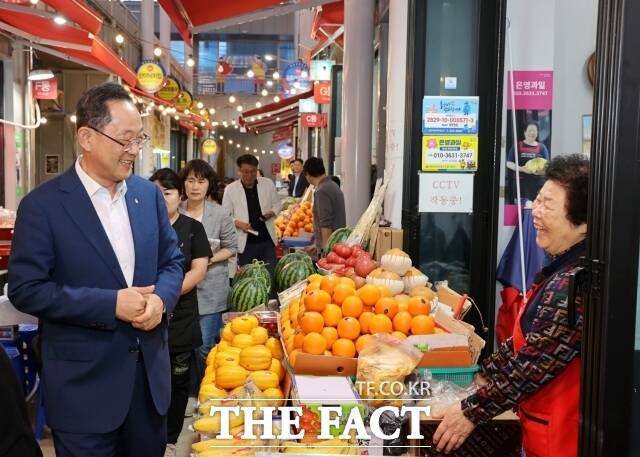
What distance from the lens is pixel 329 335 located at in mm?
3303

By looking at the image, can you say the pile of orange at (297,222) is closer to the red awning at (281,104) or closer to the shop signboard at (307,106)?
the shop signboard at (307,106)

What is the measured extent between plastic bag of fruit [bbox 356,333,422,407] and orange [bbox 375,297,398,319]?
1.41 feet

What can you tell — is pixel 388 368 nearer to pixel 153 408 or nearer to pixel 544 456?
pixel 544 456

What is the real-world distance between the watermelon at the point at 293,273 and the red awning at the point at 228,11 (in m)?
3.87

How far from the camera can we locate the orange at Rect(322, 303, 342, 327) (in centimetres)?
339

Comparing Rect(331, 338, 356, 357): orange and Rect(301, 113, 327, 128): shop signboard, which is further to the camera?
Rect(301, 113, 327, 128): shop signboard

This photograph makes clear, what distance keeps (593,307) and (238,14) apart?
7568 millimetres

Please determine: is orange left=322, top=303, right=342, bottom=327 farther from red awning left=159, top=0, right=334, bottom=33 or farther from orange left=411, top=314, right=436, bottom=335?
red awning left=159, top=0, right=334, bottom=33

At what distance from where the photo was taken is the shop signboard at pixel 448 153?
5.24 meters

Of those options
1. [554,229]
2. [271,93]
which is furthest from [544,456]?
[271,93]

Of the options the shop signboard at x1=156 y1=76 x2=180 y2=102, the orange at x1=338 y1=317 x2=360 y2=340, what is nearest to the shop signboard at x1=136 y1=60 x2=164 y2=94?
the shop signboard at x1=156 y1=76 x2=180 y2=102

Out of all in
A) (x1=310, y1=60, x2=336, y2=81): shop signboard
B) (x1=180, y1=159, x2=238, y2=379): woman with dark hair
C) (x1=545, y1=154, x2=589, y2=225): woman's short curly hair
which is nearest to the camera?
(x1=545, y1=154, x2=589, y2=225): woman's short curly hair

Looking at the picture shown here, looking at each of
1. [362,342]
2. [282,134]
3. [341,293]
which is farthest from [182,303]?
[282,134]

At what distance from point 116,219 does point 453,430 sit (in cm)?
149
